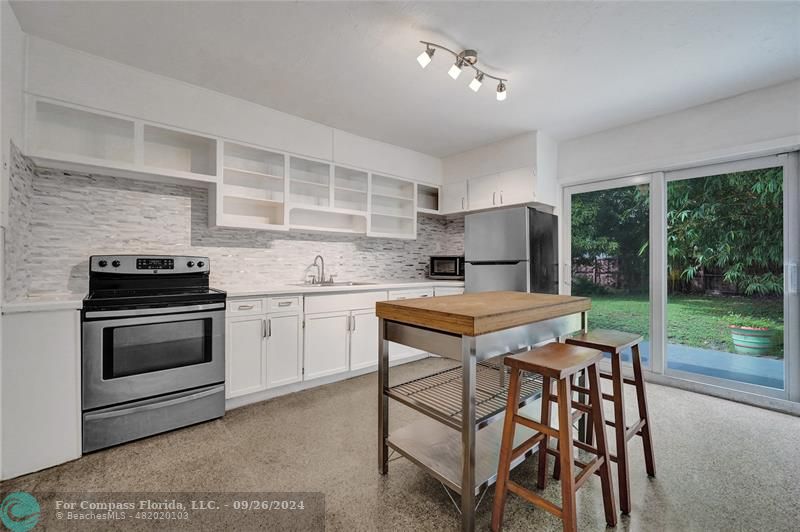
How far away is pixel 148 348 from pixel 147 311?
26 centimetres

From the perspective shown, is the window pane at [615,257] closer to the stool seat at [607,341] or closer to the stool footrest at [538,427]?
the stool seat at [607,341]

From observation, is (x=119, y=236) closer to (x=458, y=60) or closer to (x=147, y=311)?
(x=147, y=311)

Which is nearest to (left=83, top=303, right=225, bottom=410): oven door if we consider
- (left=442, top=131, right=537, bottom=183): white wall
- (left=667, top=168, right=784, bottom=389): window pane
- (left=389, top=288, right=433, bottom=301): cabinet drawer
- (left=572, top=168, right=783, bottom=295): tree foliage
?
(left=389, top=288, right=433, bottom=301): cabinet drawer

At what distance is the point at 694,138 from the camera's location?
10.1 ft

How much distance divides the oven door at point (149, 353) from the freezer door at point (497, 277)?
2.73 meters

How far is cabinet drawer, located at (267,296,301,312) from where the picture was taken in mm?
2885

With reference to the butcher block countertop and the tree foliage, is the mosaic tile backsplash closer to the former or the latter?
the butcher block countertop

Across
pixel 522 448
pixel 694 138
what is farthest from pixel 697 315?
pixel 522 448

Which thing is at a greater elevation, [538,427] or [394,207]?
[394,207]

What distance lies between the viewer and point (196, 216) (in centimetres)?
305

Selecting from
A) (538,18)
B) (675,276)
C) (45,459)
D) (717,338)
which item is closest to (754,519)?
(717,338)

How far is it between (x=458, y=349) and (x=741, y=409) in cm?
295

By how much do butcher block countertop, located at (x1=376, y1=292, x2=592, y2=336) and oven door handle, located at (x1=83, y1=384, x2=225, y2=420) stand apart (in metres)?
1.62

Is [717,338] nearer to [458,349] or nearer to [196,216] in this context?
[458,349]
